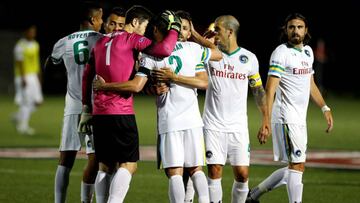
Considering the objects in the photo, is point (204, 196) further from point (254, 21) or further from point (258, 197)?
point (254, 21)

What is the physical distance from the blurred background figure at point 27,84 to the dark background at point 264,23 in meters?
14.6

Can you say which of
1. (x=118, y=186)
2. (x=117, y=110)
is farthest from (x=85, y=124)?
(x=118, y=186)

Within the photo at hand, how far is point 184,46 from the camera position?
29.5ft

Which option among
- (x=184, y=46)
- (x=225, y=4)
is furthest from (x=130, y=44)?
(x=225, y=4)

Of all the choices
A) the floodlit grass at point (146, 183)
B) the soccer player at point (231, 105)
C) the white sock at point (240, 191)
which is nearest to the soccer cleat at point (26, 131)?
the floodlit grass at point (146, 183)

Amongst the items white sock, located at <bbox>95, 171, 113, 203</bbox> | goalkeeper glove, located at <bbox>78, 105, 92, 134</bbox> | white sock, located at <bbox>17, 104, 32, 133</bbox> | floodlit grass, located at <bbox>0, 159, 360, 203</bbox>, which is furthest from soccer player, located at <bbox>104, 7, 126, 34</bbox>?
white sock, located at <bbox>17, 104, 32, 133</bbox>

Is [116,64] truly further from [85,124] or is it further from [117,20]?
[117,20]

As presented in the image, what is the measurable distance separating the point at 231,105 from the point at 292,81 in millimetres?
841

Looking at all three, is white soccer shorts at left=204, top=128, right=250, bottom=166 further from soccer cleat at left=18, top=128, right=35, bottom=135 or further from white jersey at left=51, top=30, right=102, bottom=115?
soccer cleat at left=18, top=128, right=35, bottom=135

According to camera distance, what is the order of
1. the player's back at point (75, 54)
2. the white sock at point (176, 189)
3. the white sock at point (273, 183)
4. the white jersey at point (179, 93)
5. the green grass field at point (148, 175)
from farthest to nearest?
the green grass field at point (148, 175) < the white sock at point (273, 183) < the player's back at point (75, 54) < the white jersey at point (179, 93) < the white sock at point (176, 189)

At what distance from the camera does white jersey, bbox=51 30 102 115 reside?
9625mm

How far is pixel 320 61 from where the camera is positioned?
35250 mm

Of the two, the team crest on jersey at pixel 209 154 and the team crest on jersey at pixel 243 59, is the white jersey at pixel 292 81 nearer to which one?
the team crest on jersey at pixel 243 59

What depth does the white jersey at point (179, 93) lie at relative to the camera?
889 cm
